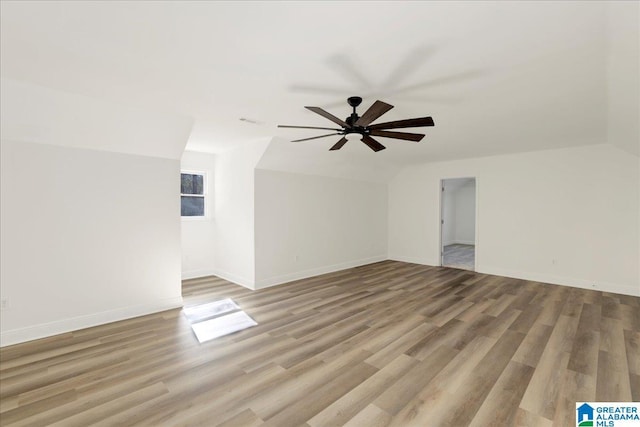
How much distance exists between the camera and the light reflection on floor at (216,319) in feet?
10.6

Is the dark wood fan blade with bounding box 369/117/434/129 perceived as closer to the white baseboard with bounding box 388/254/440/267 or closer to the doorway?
the white baseboard with bounding box 388/254/440/267

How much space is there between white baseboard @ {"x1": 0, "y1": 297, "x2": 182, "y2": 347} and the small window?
7.46ft

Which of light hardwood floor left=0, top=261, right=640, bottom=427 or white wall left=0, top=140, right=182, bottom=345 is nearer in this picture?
light hardwood floor left=0, top=261, right=640, bottom=427

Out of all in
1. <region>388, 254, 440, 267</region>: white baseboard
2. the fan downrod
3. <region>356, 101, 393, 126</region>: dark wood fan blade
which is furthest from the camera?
<region>388, 254, 440, 267</region>: white baseboard

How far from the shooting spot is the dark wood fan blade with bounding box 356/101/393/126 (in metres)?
2.26

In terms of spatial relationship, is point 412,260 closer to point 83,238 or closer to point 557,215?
point 557,215

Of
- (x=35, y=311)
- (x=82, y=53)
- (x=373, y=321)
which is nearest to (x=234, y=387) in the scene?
(x=373, y=321)

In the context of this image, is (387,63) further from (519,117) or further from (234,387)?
(234,387)

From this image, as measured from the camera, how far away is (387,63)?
2258 millimetres

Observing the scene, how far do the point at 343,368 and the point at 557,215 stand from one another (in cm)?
534

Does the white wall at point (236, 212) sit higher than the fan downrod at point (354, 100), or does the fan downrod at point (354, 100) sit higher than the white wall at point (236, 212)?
the fan downrod at point (354, 100)

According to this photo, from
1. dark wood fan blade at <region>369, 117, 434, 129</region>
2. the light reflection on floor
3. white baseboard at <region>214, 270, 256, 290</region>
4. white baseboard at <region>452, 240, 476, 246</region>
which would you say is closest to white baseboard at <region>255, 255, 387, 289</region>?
white baseboard at <region>214, 270, 256, 290</region>

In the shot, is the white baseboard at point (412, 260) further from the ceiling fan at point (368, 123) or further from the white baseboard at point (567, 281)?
the ceiling fan at point (368, 123)

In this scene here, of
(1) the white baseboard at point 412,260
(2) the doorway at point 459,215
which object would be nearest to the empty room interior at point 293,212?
(1) the white baseboard at point 412,260
